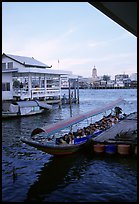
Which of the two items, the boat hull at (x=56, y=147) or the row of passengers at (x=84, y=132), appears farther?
the row of passengers at (x=84, y=132)

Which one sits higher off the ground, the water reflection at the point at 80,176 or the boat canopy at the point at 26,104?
the boat canopy at the point at 26,104

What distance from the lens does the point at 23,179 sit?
45.8 ft

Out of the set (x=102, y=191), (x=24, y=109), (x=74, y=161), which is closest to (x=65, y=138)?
(x=74, y=161)

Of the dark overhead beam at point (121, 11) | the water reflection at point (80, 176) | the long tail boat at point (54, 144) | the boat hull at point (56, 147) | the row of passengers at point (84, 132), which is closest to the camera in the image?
the dark overhead beam at point (121, 11)

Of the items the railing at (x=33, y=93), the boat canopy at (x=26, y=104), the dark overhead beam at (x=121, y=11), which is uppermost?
the dark overhead beam at (x=121, y=11)

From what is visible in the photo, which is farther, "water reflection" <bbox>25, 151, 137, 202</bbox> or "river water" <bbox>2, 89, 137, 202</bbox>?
"water reflection" <bbox>25, 151, 137, 202</bbox>

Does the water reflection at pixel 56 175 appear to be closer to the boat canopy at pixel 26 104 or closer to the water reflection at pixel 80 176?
the water reflection at pixel 80 176

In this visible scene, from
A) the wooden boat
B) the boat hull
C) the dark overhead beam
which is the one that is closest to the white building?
the wooden boat

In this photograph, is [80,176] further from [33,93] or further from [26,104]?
[33,93]

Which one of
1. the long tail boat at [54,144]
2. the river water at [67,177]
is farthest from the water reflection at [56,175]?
the long tail boat at [54,144]

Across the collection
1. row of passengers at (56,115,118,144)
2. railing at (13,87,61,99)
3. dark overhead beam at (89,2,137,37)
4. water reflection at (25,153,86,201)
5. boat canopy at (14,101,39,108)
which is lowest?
water reflection at (25,153,86,201)

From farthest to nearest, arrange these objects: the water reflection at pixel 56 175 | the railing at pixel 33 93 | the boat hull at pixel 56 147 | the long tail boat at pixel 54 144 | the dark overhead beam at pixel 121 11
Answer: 1. the railing at pixel 33 93
2. the long tail boat at pixel 54 144
3. the boat hull at pixel 56 147
4. the water reflection at pixel 56 175
5. the dark overhead beam at pixel 121 11

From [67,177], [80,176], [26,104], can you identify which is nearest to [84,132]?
[80,176]

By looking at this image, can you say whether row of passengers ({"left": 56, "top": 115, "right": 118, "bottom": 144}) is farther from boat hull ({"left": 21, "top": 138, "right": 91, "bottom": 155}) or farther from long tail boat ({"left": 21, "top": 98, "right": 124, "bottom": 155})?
boat hull ({"left": 21, "top": 138, "right": 91, "bottom": 155})
